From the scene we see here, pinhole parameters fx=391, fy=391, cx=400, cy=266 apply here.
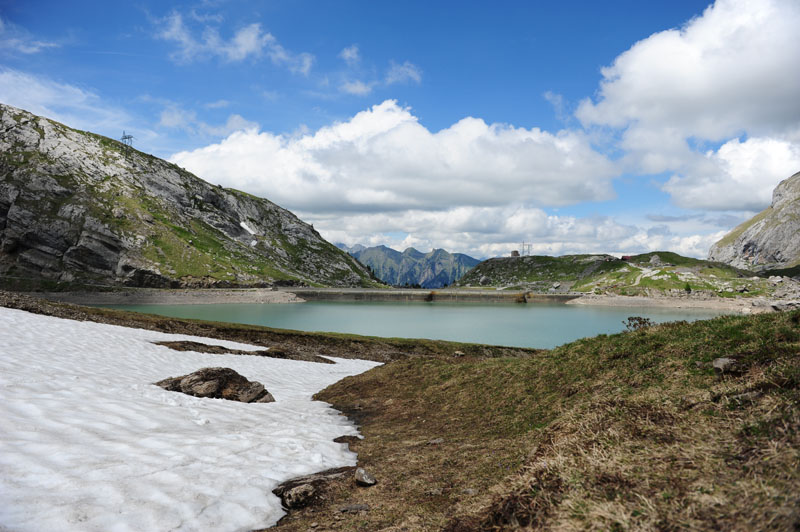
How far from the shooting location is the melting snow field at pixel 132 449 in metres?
7.39

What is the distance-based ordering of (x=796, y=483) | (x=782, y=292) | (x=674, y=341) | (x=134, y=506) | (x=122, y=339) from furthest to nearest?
1. (x=782, y=292)
2. (x=122, y=339)
3. (x=674, y=341)
4. (x=134, y=506)
5. (x=796, y=483)

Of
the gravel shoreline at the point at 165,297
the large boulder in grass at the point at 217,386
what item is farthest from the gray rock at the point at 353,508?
the gravel shoreline at the point at 165,297

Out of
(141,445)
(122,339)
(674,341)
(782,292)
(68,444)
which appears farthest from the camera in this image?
(782,292)

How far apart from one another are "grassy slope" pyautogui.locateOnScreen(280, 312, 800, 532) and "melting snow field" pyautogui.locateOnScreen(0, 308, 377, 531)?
1.79m

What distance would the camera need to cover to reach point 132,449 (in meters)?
10.1

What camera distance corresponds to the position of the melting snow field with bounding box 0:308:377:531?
739cm

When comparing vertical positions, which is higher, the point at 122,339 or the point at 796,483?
the point at 796,483

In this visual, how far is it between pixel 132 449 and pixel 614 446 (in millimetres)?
11405

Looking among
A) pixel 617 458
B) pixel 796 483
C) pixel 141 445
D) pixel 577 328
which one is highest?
pixel 796 483

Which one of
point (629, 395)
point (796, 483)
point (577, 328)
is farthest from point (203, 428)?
point (577, 328)

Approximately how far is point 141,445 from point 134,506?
344 centimetres

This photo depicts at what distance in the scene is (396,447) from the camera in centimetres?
1362

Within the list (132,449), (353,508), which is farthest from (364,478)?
Result: (132,449)

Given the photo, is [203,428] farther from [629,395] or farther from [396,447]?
[629,395]
